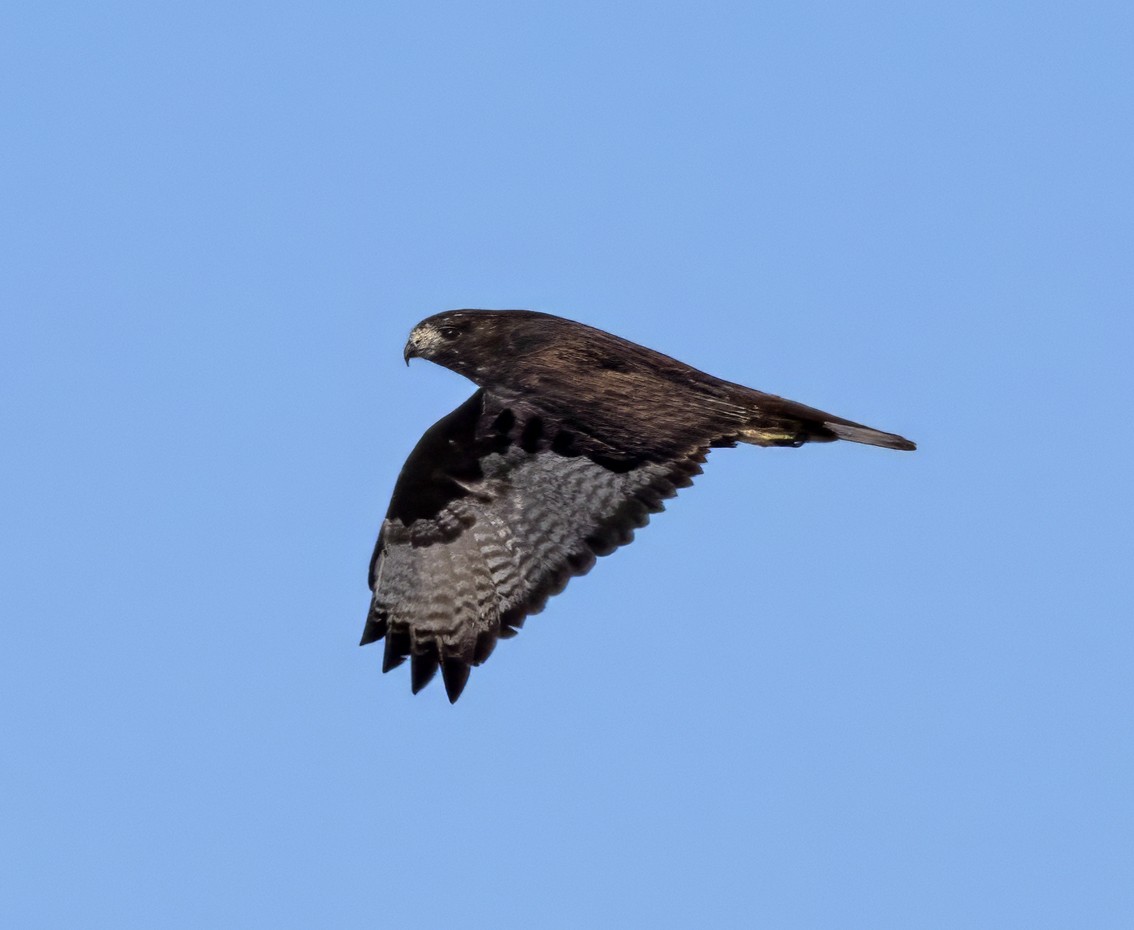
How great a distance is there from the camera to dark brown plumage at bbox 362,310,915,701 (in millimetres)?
9602

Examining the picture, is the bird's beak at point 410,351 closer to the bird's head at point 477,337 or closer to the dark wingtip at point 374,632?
the bird's head at point 477,337

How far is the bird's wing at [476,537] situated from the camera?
36.7ft

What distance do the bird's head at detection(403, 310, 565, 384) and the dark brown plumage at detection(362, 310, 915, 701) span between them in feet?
0.04

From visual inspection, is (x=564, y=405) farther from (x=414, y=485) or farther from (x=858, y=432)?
(x=414, y=485)

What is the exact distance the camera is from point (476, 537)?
38.3ft

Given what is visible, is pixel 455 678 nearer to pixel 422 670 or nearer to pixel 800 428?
pixel 422 670

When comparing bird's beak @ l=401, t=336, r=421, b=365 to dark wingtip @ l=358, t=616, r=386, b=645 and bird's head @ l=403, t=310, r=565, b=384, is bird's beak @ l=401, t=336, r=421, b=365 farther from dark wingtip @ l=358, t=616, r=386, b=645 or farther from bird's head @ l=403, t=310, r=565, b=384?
dark wingtip @ l=358, t=616, r=386, b=645

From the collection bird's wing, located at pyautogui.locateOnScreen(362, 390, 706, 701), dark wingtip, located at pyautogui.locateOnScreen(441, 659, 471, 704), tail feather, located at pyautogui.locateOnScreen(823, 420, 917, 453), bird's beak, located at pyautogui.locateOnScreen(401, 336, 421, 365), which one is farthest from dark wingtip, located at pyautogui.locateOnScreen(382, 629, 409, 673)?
tail feather, located at pyautogui.locateOnScreen(823, 420, 917, 453)

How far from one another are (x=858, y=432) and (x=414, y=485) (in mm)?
2733

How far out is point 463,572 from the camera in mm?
11680

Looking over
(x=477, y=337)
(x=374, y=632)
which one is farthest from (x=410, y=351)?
(x=374, y=632)

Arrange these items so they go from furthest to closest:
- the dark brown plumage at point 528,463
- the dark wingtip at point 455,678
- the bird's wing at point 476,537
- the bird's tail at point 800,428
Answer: the dark wingtip at point 455,678 < the bird's wing at point 476,537 < the bird's tail at point 800,428 < the dark brown plumage at point 528,463

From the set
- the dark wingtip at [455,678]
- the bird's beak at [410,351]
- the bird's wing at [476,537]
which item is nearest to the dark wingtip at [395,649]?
the bird's wing at [476,537]

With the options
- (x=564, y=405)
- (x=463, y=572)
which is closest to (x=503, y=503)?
(x=463, y=572)
